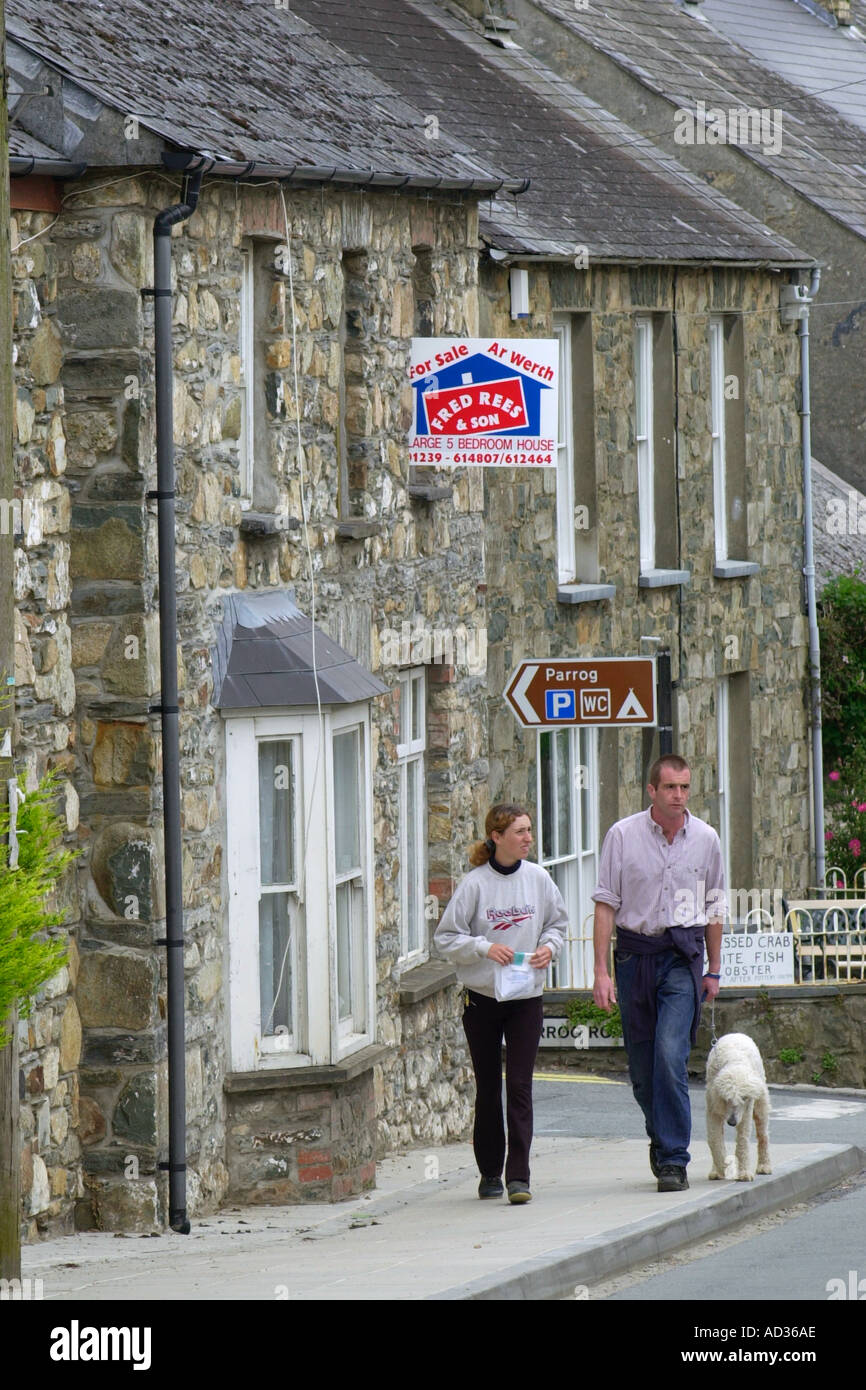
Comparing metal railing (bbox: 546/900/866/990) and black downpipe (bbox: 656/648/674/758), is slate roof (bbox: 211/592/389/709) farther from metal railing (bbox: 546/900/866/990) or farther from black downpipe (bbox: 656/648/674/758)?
black downpipe (bbox: 656/648/674/758)

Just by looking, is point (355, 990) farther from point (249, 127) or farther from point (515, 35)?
point (515, 35)

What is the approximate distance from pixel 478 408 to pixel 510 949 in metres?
4.48

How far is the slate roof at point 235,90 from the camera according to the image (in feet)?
37.1

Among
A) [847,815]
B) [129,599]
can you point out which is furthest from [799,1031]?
[129,599]

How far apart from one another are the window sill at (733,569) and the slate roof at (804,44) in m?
8.23

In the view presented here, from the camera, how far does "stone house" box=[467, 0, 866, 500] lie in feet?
82.0

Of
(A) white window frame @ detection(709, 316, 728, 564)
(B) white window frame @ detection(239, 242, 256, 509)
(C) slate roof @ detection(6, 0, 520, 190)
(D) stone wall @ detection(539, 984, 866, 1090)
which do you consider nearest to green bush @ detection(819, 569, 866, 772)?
(A) white window frame @ detection(709, 316, 728, 564)

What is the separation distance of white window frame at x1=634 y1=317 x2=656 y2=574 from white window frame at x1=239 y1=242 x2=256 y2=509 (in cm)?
942

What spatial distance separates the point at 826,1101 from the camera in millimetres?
17812

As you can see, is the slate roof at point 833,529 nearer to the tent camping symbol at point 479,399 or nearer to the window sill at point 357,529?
the tent camping symbol at point 479,399

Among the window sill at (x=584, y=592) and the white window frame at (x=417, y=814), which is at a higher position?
the window sill at (x=584, y=592)

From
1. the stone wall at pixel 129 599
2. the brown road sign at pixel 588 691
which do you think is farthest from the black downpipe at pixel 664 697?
the stone wall at pixel 129 599

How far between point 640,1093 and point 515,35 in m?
16.0
